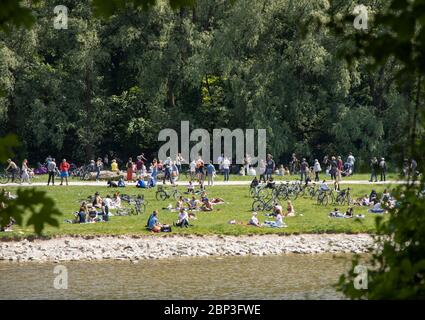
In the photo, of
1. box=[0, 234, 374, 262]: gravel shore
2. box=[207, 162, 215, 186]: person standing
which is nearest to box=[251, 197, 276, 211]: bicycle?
box=[0, 234, 374, 262]: gravel shore

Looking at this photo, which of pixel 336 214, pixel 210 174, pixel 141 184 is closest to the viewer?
pixel 336 214

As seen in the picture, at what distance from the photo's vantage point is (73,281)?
78.3 ft

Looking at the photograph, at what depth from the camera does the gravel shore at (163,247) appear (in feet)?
90.1

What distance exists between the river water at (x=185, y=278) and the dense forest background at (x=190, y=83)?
1890cm

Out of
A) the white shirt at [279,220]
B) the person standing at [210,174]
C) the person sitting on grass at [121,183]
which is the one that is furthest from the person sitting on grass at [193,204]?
the person sitting on grass at [121,183]

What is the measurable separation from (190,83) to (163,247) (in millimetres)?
21668

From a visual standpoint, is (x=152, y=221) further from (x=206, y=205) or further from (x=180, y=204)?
(x=206, y=205)

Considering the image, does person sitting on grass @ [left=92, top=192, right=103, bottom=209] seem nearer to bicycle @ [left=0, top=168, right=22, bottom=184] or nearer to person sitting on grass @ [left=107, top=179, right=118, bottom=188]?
person sitting on grass @ [left=107, top=179, right=118, bottom=188]

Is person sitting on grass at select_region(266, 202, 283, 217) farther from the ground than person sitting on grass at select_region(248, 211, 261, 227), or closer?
farther from the ground

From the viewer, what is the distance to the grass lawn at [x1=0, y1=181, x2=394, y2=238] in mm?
29156

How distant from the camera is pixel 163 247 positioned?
92.6 ft

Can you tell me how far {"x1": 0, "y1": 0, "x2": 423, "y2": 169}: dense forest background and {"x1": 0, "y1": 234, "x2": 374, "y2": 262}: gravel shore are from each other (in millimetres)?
15919

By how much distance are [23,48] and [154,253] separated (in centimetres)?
2388

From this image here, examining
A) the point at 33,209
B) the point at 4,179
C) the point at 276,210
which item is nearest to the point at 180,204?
the point at 276,210
